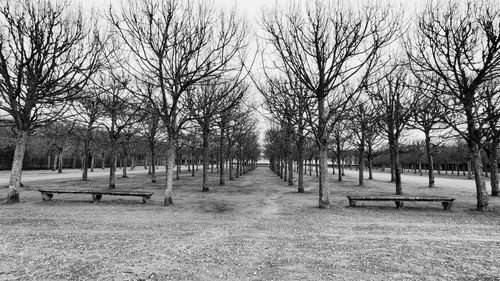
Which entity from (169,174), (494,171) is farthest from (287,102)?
(494,171)

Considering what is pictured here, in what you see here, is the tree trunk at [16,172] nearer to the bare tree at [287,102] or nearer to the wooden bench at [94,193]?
the wooden bench at [94,193]

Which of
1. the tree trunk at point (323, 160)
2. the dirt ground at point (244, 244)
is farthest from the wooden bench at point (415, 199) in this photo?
the tree trunk at point (323, 160)

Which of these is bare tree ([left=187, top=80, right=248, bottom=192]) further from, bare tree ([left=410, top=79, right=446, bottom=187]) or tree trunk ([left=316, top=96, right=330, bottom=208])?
bare tree ([left=410, top=79, right=446, bottom=187])

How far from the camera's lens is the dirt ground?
4.15 m

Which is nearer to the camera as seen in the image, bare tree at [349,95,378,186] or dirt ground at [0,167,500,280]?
dirt ground at [0,167,500,280]

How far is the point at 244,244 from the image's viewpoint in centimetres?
558

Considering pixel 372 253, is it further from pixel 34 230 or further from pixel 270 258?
pixel 34 230

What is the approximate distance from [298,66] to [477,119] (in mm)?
7134

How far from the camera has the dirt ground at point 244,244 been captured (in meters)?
4.15

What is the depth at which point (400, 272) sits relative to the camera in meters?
4.20

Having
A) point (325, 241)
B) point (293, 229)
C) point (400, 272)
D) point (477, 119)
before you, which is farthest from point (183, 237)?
point (477, 119)

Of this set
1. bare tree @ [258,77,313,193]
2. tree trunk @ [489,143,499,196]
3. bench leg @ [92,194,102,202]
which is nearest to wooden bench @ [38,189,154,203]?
bench leg @ [92,194,102,202]

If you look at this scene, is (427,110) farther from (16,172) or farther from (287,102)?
(16,172)

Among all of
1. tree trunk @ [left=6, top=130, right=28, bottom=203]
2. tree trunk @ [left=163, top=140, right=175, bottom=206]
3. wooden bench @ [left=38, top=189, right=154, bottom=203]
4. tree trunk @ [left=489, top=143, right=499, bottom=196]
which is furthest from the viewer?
tree trunk @ [left=489, top=143, right=499, bottom=196]
